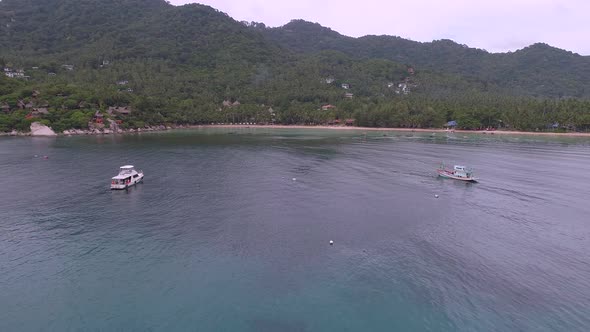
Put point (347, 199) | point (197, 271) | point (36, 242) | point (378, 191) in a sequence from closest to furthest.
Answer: point (197, 271) < point (36, 242) < point (347, 199) < point (378, 191)

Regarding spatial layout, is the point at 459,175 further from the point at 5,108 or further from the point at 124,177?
the point at 5,108

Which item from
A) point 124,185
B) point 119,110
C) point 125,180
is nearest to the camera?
point 124,185

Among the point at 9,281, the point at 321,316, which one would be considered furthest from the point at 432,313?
the point at 9,281

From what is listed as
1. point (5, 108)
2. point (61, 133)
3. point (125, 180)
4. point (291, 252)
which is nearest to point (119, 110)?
point (61, 133)

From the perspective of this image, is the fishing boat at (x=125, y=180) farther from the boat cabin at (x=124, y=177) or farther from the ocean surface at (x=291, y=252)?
the ocean surface at (x=291, y=252)

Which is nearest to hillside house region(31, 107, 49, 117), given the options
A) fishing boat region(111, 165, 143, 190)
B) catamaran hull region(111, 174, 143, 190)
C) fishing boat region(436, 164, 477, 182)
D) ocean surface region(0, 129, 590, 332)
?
ocean surface region(0, 129, 590, 332)

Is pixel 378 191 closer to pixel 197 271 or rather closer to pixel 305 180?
pixel 305 180

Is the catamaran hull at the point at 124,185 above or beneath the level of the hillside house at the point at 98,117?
beneath

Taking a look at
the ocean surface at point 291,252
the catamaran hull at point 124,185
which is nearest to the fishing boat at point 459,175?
the ocean surface at point 291,252
